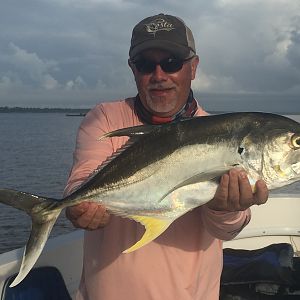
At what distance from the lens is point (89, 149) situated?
306cm

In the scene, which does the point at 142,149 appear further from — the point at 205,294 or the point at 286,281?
the point at 286,281

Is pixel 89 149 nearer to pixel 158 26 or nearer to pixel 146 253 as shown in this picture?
pixel 146 253

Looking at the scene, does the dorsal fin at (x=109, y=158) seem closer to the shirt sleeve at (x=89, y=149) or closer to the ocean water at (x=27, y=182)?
the shirt sleeve at (x=89, y=149)

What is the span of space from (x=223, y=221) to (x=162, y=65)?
118cm

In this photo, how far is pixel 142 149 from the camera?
2.83 m

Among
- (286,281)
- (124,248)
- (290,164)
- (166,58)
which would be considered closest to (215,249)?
(124,248)

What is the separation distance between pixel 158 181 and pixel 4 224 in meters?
13.7

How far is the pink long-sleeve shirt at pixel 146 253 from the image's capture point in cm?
297

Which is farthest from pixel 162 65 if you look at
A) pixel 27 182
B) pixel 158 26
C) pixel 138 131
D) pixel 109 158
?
pixel 27 182

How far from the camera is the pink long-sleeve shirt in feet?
9.75

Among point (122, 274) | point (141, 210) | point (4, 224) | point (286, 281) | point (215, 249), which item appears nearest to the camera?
point (141, 210)

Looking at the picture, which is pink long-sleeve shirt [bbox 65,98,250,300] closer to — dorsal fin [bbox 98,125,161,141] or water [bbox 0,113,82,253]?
dorsal fin [bbox 98,125,161,141]

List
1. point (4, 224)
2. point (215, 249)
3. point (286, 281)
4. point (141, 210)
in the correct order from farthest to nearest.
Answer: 1. point (4, 224)
2. point (286, 281)
3. point (215, 249)
4. point (141, 210)

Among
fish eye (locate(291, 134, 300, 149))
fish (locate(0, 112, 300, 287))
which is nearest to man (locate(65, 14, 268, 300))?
fish (locate(0, 112, 300, 287))
